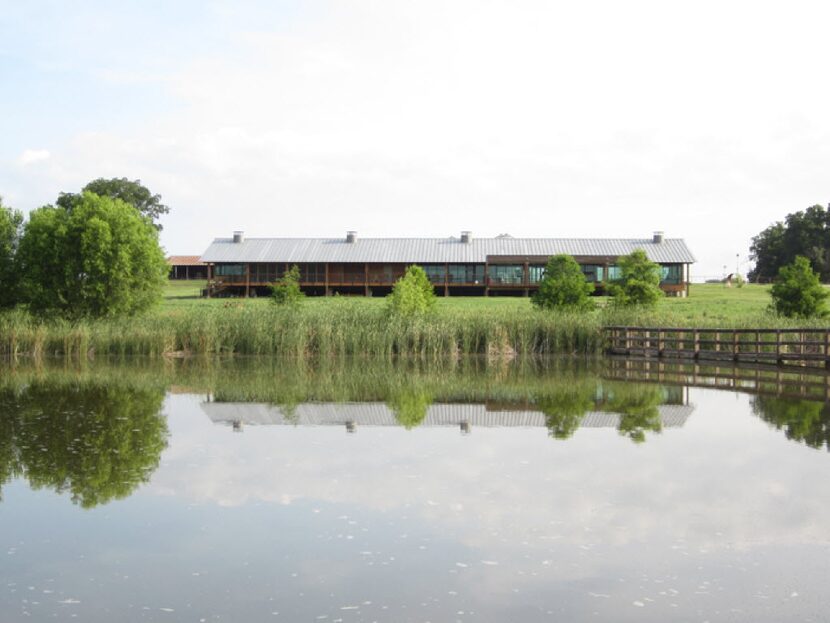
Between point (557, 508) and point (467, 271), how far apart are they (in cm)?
5449

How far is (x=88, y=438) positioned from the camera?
532 inches

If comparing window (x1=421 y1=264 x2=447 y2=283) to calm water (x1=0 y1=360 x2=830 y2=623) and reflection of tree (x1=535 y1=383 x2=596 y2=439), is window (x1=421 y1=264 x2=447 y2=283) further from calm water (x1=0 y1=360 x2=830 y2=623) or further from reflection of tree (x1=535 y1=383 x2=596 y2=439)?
calm water (x1=0 y1=360 x2=830 y2=623)

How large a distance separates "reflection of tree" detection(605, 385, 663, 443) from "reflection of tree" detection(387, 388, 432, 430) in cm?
317

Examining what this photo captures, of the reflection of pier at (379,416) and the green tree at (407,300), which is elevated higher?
the green tree at (407,300)

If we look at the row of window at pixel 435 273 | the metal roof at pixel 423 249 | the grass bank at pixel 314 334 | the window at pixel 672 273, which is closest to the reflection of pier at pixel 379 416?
the grass bank at pixel 314 334

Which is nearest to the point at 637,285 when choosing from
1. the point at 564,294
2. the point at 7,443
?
the point at 564,294

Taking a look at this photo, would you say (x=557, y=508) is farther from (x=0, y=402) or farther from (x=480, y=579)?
(x=0, y=402)

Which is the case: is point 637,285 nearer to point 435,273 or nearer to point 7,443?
point 435,273

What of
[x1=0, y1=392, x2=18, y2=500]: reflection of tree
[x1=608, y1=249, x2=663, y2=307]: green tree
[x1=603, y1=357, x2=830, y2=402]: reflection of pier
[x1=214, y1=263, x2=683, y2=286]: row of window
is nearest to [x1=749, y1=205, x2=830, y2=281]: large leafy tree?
[x1=214, y1=263, x2=683, y2=286]: row of window

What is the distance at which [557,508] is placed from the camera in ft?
30.5

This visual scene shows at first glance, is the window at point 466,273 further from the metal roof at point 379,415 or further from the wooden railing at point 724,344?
the metal roof at point 379,415

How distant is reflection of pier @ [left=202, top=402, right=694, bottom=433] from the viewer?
15484mm

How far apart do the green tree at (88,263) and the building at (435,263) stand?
2078 cm

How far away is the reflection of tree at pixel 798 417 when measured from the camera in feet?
45.4
